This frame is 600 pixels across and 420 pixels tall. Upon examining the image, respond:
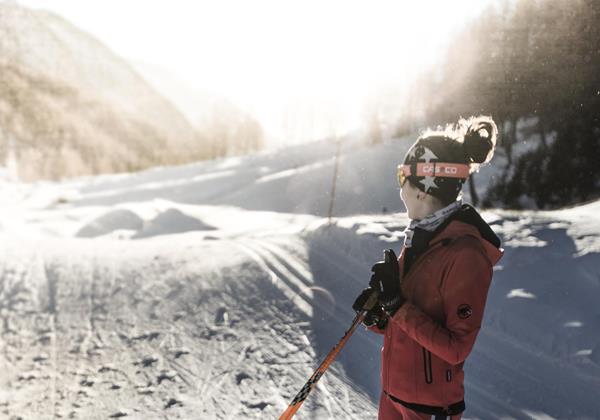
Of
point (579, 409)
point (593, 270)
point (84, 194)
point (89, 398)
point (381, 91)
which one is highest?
point (381, 91)

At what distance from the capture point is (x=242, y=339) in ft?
19.0

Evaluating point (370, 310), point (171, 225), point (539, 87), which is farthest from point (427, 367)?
point (171, 225)

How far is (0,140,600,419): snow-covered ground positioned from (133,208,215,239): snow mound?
6049mm

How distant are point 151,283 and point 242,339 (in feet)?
8.90

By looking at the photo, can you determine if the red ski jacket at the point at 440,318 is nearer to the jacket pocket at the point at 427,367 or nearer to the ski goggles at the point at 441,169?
the jacket pocket at the point at 427,367

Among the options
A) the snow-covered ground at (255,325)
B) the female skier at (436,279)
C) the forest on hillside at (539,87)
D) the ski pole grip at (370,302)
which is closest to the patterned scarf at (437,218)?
the female skier at (436,279)

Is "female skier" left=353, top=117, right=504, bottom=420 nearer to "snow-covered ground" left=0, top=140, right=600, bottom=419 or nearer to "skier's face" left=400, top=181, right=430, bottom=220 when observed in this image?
"skier's face" left=400, top=181, right=430, bottom=220

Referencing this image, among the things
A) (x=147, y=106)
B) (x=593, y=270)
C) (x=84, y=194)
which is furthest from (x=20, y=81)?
(x=593, y=270)

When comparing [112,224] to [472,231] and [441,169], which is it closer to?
[441,169]

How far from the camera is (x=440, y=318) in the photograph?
1895 mm

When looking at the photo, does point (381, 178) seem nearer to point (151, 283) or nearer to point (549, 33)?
point (549, 33)

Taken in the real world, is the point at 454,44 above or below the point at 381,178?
above

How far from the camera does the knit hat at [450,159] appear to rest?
1.96 metres

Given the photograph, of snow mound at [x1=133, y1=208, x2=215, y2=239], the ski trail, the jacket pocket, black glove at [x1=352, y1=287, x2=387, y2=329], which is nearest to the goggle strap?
black glove at [x1=352, y1=287, x2=387, y2=329]
